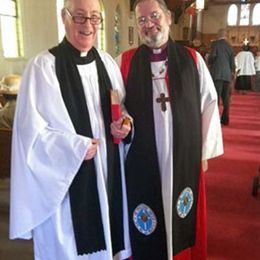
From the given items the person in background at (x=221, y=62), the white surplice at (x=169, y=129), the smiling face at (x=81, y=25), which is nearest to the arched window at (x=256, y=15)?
the person in background at (x=221, y=62)

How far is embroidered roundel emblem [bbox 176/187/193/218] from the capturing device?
1853mm

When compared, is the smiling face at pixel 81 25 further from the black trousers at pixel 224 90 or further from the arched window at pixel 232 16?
the arched window at pixel 232 16

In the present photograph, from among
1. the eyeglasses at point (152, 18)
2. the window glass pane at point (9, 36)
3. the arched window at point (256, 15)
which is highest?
the arched window at point (256, 15)

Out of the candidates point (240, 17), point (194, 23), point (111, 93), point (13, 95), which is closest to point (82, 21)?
point (111, 93)

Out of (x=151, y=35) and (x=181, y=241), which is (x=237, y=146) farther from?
(x=151, y=35)

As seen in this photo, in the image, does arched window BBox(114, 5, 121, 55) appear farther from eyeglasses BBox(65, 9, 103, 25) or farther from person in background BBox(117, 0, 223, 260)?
eyeglasses BBox(65, 9, 103, 25)

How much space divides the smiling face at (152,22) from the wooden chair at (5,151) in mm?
1501

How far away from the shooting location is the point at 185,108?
175 centimetres

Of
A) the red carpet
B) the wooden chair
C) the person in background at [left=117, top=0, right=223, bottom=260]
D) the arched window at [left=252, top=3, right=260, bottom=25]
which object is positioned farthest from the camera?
the arched window at [left=252, top=3, right=260, bottom=25]

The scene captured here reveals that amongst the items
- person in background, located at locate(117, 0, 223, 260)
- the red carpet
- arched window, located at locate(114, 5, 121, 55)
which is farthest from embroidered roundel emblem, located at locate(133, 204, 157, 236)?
arched window, located at locate(114, 5, 121, 55)

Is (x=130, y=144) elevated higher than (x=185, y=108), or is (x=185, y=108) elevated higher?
(x=185, y=108)

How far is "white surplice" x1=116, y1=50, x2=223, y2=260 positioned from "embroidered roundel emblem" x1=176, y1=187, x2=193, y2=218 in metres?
0.06

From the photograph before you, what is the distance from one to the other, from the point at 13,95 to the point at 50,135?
1.65 meters

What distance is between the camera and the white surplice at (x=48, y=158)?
1440mm
